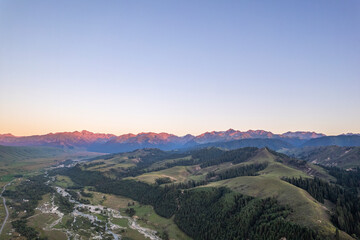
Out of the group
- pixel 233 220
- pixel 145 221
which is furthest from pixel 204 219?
pixel 145 221

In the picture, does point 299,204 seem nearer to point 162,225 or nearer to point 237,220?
point 237,220

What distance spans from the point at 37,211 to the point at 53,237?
63.2 meters

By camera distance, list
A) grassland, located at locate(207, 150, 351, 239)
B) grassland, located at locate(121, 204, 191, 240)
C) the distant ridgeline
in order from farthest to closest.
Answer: grassland, located at locate(121, 204, 191, 240)
the distant ridgeline
grassland, located at locate(207, 150, 351, 239)

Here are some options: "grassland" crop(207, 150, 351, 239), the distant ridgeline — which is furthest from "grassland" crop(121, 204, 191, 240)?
"grassland" crop(207, 150, 351, 239)

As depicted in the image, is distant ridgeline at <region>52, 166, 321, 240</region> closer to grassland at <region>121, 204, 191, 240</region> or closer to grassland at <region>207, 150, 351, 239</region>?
grassland at <region>121, 204, 191, 240</region>

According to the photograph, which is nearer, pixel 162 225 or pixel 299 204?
pixel 299 204

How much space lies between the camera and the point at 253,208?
157m

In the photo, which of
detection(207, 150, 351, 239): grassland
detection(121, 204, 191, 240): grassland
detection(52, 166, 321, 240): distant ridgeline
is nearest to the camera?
detection(207, 150, 351, 239): grassland

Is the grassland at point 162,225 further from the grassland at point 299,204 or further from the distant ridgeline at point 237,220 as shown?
the grassland at point 299,204

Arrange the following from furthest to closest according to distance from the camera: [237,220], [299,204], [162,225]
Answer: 1. [162,225]
2. [237,220]
3. [299,204]

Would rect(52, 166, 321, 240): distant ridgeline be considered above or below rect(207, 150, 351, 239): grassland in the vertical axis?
below

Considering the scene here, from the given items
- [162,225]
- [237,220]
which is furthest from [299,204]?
[162,225]

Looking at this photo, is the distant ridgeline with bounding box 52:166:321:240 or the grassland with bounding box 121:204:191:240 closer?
the distant ridgeline with bounding box 52:166:321:240

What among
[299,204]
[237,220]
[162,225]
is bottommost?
[162,225]
